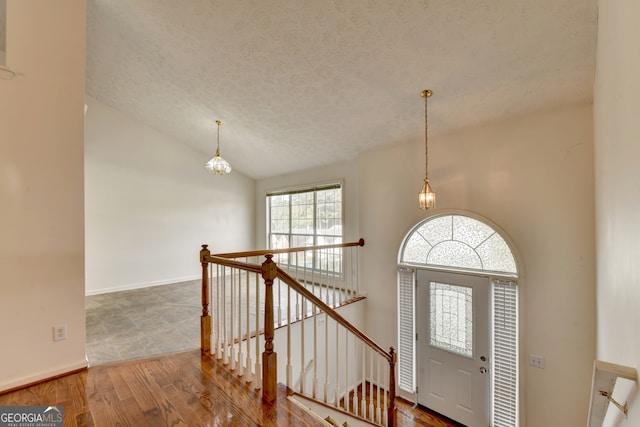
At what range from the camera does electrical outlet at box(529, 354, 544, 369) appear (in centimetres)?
315

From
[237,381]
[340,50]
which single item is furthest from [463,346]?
[340,50]

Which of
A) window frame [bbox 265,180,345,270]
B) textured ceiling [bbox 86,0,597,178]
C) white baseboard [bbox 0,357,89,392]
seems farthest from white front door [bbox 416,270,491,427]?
white baseboard [bbox 0,357,89,392]

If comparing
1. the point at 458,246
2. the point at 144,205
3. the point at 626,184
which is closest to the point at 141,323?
the point at 144,205

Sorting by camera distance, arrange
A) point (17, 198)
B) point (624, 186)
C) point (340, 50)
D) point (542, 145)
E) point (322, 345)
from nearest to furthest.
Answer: point (624, 186), point (17, 198), point (340, 50), point (542, 145), point (322, 345)

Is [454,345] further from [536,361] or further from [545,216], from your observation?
[545,216]

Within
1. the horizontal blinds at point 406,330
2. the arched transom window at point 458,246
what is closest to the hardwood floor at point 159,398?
the horizontal blinds at point 406,330

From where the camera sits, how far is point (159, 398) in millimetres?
1991

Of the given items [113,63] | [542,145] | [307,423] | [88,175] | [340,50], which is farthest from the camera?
[88,175]

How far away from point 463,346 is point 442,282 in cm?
86

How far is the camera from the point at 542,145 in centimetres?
312

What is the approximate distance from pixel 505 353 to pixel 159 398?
3663 mm

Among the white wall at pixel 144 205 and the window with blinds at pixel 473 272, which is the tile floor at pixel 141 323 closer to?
the white wall at pixel 144 205

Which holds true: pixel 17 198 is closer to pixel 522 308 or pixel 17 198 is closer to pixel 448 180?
pixel 448 180

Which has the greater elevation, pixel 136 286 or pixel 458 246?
pixel 458 246
